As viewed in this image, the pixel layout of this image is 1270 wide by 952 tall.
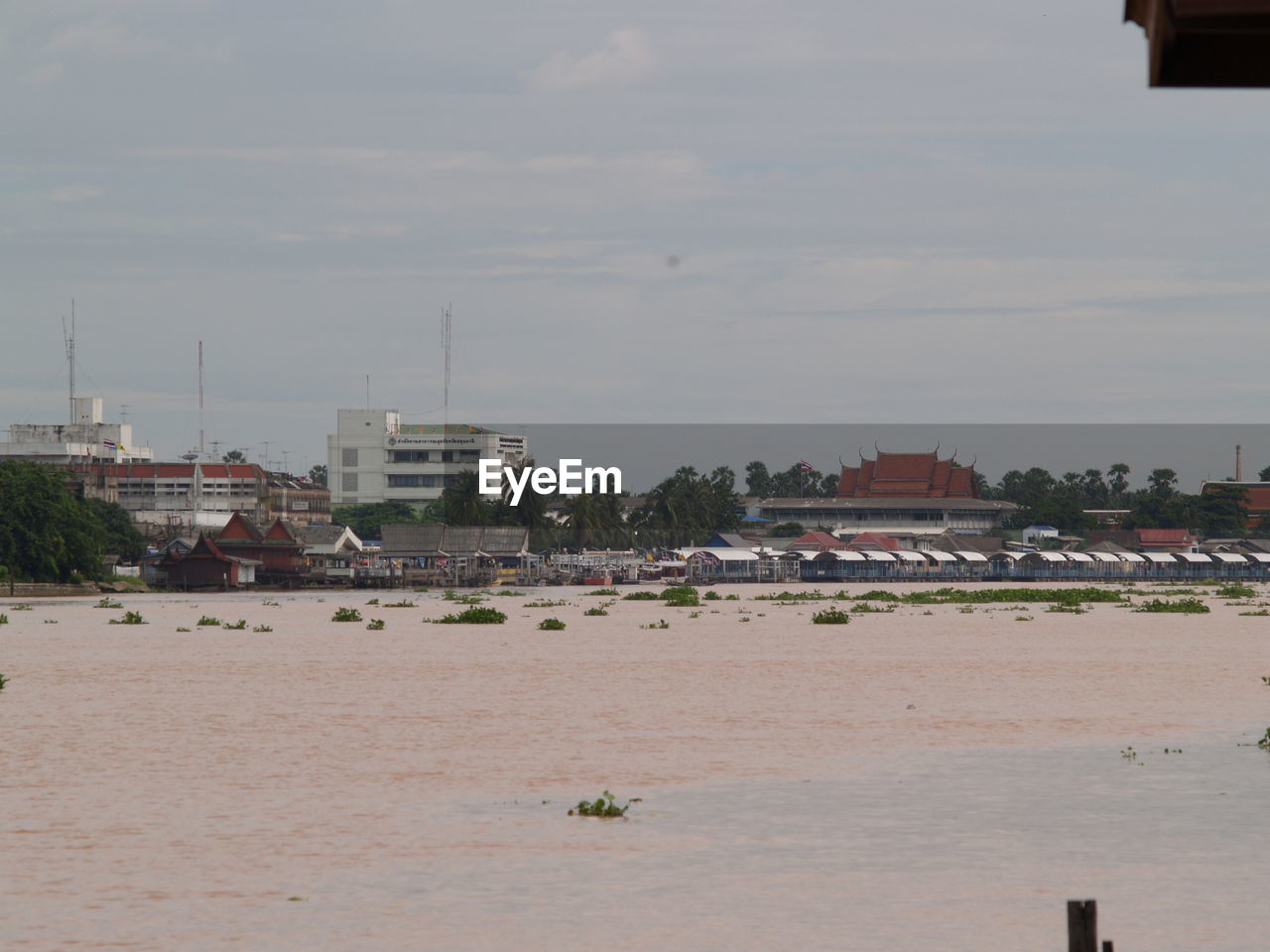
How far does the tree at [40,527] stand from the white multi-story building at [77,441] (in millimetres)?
77977

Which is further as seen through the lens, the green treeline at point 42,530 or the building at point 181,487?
the building at point 181,487

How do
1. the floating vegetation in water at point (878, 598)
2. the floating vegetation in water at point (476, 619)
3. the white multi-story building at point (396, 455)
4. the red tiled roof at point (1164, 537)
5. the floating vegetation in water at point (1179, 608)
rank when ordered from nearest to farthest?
the floating vegetation in water at point (476, 619), the floating vegetation in water at point (1179, 608), the floating vegetation in water at point (878, 598), the red tiled roof at point (1164, 537), the white multi-story building at point (396, 455)

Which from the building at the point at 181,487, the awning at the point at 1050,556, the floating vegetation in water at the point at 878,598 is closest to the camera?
the floating vegetation in water at the point at 878,598

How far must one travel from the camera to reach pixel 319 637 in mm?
45375

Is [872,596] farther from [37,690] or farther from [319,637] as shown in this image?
[37,690]

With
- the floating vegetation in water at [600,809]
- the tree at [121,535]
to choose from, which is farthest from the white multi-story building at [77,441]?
the floating vegetation in water at [600,809]

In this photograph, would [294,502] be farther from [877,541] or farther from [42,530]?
[42,530]

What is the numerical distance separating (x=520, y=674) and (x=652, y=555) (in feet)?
424

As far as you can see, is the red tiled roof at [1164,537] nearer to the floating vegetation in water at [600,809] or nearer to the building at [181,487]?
the building at [181,487]

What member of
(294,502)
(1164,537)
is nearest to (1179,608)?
(1164,537)

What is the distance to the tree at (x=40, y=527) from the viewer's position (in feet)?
279

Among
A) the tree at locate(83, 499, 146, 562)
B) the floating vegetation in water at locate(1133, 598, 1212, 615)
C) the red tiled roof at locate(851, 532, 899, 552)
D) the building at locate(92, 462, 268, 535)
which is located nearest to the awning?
the red tiled roof at locate(851, 532, 899, 552)

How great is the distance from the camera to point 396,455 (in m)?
195

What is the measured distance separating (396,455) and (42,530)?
108989 mm
